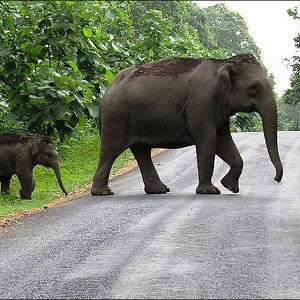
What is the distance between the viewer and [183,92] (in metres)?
15.3

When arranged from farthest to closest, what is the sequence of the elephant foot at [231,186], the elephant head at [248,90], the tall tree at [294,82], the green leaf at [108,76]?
the tall tree at [294,82]
the green leaf at [108,76]
the elephant foot at [231,186]
the elephant head at [248,90]

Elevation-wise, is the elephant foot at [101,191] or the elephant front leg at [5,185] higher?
the elephant foot at [101,191]

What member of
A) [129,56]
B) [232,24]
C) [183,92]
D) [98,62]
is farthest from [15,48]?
[232,24]

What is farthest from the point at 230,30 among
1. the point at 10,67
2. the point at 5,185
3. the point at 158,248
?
the point at 158,248

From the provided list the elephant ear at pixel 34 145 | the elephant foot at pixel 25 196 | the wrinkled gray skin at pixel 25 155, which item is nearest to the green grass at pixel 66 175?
the elephant foot at pixel 25 196

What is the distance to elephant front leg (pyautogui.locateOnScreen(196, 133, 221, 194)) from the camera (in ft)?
49.2

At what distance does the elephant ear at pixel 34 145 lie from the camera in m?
16.5

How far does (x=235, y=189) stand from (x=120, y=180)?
13.8ft

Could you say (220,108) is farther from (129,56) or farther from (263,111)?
(129,56)

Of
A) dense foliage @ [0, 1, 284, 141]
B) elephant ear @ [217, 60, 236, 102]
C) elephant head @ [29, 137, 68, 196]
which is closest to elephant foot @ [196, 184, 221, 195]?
elephant ear @ [217, 60, 236, 102]

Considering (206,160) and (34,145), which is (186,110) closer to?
(206,160)

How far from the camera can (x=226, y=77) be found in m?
14.9

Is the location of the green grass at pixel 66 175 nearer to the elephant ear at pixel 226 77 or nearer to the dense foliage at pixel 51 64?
the dense foliage at pixel 51 64

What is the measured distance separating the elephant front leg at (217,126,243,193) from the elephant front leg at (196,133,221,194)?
16.2 inches
